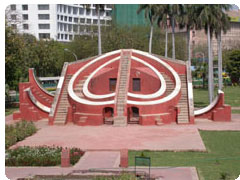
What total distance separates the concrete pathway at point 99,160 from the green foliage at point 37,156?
11.4 inches

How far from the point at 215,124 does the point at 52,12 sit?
A: 40409 mm

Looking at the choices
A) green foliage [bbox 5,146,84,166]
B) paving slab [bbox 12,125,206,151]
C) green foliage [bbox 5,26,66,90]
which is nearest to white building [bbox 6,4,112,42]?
green foliage [bbox 5,26,66,90]

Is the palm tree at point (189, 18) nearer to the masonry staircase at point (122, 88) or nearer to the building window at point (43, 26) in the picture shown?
the masonry staircase at point (122, 88)

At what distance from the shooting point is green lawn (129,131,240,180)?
45.7 feet

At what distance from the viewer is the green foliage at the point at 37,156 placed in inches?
600

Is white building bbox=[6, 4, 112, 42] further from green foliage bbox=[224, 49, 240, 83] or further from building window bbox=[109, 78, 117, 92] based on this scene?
building window bbox=[109, 78, 117, 92]

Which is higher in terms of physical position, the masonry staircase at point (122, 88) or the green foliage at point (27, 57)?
the green foliage at point (27, 57)

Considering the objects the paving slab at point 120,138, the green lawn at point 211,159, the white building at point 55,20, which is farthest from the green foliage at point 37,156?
the white building at point 55,20

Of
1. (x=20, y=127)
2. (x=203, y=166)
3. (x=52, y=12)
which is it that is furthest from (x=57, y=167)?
(x=52, y=12)

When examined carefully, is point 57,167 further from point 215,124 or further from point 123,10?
point 123,10

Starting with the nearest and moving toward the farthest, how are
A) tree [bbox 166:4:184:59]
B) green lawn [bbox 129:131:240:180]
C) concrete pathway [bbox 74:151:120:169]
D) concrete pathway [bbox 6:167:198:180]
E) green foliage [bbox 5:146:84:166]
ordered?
1. concrete pathway [bbox 6:167:198:180]
2. green lawn [bbox 129:131:240:180]
3. concrete pathway [bbox 74:151:120:169]
4. green foliage [bbox 5:146:84:166]
5. tree [bbox 166:4:184:59]

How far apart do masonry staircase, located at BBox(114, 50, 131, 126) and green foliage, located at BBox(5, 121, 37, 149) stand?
4.61 meters

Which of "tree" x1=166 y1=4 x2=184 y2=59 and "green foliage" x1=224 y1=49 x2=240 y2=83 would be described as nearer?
"tree" x1=166 y1=4 x2=184 y2=59

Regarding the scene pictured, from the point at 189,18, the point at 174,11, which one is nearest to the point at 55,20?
the point at 174,11
